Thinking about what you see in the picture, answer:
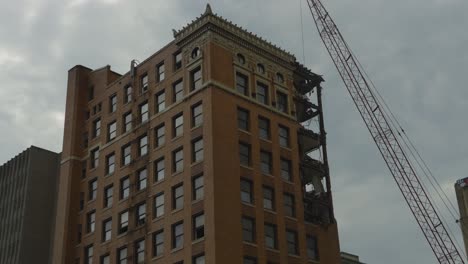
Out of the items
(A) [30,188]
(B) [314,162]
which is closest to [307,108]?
(B) [314,162]

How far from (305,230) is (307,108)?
19.2 m

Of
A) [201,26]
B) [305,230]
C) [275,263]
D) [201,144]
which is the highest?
[201,26]

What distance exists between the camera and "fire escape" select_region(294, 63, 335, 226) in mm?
86250

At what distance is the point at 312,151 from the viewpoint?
93688 millimetres

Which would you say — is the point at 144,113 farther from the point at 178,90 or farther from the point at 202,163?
the point at 202,163

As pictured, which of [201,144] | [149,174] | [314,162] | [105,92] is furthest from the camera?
[105,92]

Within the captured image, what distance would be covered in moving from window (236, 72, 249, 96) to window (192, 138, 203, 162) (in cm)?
872

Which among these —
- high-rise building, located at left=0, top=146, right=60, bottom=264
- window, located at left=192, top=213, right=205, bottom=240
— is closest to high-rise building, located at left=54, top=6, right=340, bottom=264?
window, located at left=192, top=213, right=205, bottom=240

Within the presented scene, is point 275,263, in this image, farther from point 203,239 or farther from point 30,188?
point 30,188

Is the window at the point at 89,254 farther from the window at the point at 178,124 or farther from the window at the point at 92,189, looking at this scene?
the window at the point at 178,124

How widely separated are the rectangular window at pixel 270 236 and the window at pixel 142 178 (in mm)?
15888

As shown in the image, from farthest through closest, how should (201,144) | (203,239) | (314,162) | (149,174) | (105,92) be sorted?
(105,92)
(314,162)
(149,174)
(201,144)
(203,239)

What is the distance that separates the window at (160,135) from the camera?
84.5 m

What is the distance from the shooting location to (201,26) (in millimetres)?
84688
